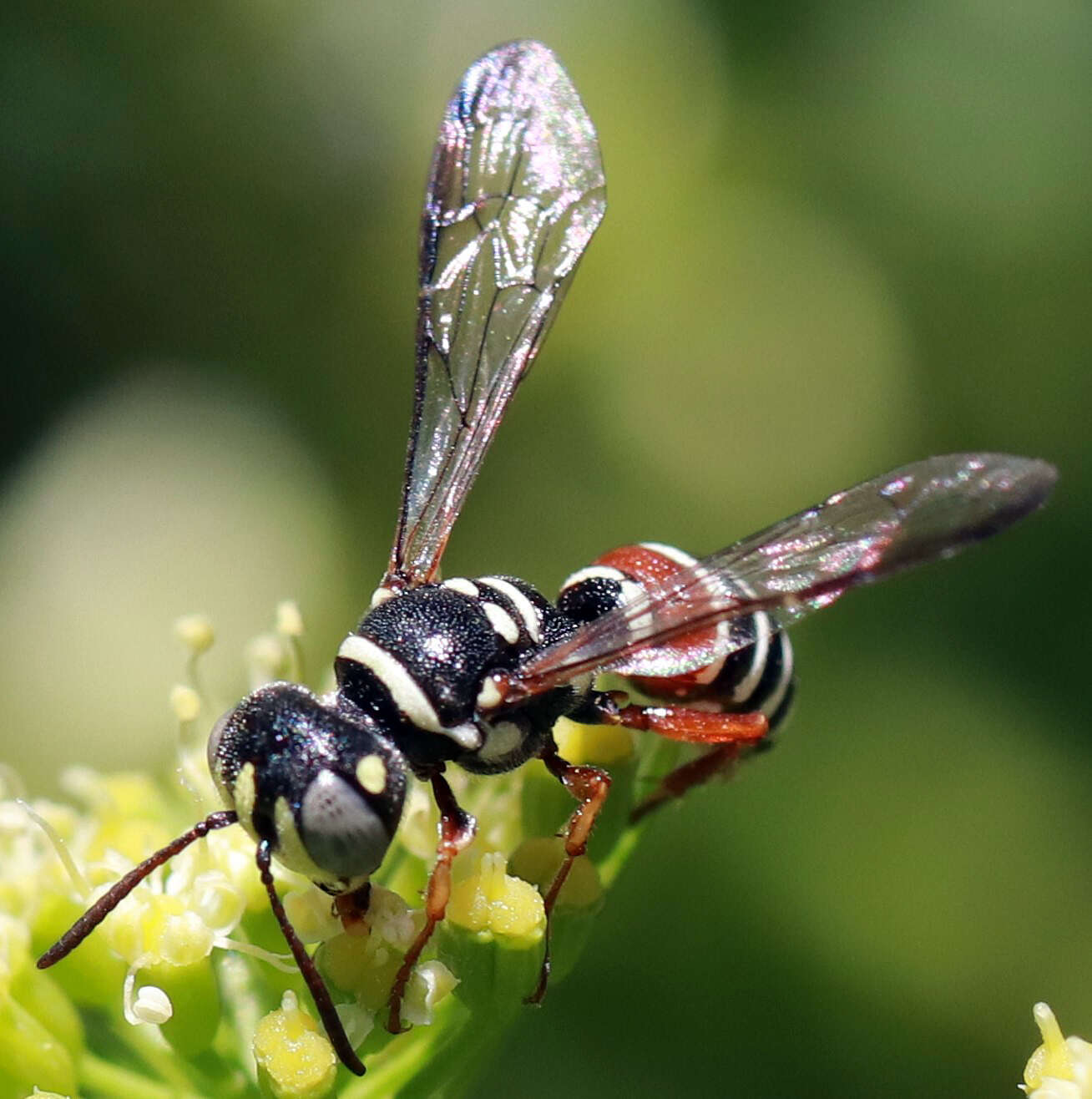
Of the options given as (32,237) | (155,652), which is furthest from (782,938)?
(32,237)

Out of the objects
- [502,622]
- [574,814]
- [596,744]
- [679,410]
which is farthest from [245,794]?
[679,410]

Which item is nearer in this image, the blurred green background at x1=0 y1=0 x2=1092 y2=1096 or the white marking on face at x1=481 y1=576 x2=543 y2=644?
the white marking on face at x1=481 y1=576 x2=543 y2=644

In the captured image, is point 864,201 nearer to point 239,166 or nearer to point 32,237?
point 239,166

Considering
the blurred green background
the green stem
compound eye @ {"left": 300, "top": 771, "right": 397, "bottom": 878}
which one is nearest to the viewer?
compound eye @ {"left": 300, "top": 771, "right": 397, "bottom": 878}

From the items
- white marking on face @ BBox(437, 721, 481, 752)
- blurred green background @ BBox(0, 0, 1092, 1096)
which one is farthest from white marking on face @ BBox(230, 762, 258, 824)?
blurred green background @ BBox(0, 0, 1092, 1096)

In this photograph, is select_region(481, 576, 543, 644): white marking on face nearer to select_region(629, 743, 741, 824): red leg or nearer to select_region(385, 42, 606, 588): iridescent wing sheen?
select_region(385, 42, 606, 588): iridescent wing sheen

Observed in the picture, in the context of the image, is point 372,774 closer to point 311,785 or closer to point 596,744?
point 311,785

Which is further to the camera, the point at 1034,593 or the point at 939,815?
the point at 1034,593

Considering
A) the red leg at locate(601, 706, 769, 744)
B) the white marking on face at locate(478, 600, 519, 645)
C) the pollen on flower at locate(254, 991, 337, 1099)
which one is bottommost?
the pollen on flower at locate(254, 991, 337, 1099)
